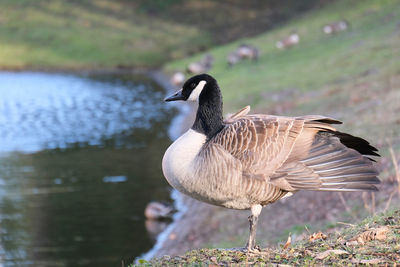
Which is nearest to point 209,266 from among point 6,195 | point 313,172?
point 313,172

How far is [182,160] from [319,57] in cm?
2546

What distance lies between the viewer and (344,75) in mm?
24188

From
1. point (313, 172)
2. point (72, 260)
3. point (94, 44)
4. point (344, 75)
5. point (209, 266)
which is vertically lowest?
point (72, 260)

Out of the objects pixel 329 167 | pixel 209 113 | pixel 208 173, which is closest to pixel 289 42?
pixel 209 113

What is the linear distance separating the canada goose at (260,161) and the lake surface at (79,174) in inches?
263

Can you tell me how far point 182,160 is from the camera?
6211 mm

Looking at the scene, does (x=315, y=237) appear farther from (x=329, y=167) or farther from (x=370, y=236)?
(x=329, y=167)

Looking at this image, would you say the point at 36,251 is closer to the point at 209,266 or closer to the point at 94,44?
the point at 209,266

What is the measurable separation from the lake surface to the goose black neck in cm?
663

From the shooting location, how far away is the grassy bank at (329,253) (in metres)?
5.46

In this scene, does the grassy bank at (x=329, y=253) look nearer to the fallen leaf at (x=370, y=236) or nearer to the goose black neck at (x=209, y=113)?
the fallen leaf at (x=370, y=236)

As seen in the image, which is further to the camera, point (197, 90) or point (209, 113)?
point (197, 90)

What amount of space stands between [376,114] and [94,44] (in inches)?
1661

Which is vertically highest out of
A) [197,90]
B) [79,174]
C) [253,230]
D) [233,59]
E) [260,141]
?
[233,59]
